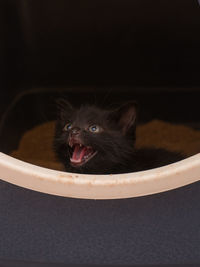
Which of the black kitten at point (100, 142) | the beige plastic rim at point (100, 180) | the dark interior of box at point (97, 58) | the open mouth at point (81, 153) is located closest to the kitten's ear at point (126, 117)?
the black kitten at point (100, 142)

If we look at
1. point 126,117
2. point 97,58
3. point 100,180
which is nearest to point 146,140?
point 97,58

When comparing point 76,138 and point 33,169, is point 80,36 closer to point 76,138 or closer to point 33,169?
point 76,138

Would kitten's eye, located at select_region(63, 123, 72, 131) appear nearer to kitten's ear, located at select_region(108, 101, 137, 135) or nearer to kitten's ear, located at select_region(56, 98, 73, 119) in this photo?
kitten's ear, located at select_region(56, 98, 73, 119)

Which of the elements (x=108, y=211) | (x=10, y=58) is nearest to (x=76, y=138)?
(x=108, y=211)

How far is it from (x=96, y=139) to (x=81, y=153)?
0.09 m

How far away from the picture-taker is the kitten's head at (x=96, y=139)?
129 centimetres

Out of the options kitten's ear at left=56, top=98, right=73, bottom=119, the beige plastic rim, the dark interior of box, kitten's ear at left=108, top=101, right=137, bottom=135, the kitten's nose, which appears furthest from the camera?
the dark interior of box

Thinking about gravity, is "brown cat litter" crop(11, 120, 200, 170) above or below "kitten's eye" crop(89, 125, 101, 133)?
above

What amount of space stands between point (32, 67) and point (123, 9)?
0.62 meters

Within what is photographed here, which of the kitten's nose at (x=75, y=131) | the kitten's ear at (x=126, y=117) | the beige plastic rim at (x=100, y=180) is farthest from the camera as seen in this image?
the kitten's ear at (x=126, y=117)

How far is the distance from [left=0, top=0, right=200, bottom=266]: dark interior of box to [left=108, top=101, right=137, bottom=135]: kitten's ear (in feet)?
2.15

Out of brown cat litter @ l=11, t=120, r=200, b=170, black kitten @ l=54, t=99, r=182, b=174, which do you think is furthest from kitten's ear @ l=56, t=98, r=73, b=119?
brown cat litter @ l=11, t=120, r=200, b=170

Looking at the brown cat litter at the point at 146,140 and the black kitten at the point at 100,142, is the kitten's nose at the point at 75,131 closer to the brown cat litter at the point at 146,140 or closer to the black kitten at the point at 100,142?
the black kitten at the point at 100,142

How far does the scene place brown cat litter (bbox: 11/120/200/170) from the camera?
1.93 m
